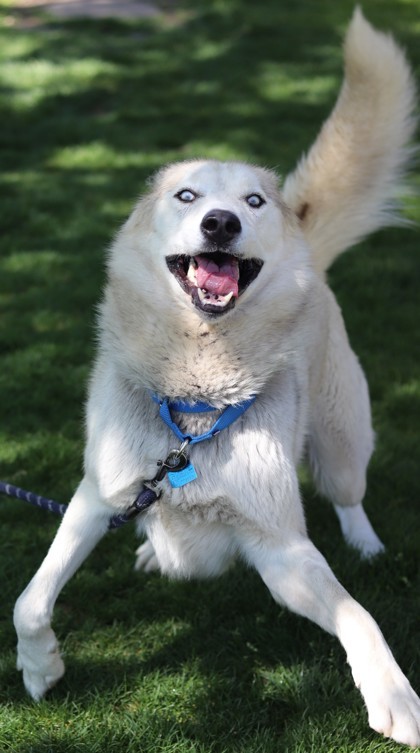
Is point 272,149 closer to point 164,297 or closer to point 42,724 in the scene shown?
point 164,297

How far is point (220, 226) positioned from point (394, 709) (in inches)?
47.2

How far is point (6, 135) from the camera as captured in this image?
681 cm

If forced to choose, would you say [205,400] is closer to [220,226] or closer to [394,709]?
[220,226]

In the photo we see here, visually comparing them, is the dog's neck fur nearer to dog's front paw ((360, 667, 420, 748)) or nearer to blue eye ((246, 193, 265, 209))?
blue eye ((246, 193, 265, 209))

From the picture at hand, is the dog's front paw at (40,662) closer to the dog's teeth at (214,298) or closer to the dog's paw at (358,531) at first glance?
the dog's teeth at (214,298)

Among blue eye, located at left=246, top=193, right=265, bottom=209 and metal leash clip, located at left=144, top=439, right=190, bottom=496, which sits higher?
blue eye, located at left=246, top=193, right=265, bottom=209

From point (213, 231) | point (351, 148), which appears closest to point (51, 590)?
point (213, 231)

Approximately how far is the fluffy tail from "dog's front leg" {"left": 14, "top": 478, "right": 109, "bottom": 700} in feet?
4.19

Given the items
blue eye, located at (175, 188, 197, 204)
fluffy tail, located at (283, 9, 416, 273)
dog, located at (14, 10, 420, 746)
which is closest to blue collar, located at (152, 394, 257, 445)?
dog, located at (14, 10, 420, 746)

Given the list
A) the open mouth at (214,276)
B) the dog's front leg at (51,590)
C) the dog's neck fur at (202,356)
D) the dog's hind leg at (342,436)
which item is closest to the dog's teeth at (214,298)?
the open mouth at (214,276)

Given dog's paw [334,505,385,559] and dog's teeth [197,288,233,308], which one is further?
dog's paw [334,505,385,559]

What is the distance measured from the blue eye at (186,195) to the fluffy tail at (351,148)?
79 centimetres

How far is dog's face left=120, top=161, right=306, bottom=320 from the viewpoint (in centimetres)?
224

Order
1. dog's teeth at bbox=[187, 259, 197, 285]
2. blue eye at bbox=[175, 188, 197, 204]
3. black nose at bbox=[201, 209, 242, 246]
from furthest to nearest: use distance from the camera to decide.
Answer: blue eye at bbox=[175, 188, 197, 204] → dog's teeth at bbox=[187, 259, 197, 285] → black nose at bbox=[201, 209, 242, 246]
